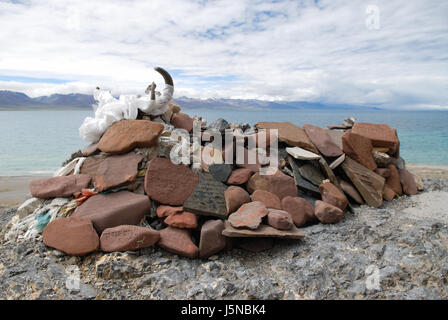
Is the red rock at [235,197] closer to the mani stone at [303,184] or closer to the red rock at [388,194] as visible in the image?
the mani stone at [303,184]

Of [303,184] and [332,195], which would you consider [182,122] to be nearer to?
[303,184]

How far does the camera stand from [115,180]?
3682 mm

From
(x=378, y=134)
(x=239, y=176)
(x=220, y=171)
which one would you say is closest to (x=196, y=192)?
(x=220, y=171)

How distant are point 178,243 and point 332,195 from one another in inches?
86.4

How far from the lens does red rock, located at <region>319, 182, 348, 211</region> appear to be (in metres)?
3.95

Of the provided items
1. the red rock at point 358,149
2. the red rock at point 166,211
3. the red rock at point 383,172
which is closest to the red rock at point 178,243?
the red rock at point 166,211

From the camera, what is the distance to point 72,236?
2.96 meters

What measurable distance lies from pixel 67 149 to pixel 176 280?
2026 centimetres

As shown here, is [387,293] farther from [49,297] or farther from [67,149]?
[67,149]

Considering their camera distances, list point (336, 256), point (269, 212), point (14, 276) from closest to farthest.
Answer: point (14, 276) → point (336, 256) → point (269, 212)

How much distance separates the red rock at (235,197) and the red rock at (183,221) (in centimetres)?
43

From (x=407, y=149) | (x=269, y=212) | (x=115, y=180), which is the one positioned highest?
(x=115, y=180)

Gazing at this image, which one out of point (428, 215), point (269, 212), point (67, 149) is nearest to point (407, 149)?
point (428, 215)

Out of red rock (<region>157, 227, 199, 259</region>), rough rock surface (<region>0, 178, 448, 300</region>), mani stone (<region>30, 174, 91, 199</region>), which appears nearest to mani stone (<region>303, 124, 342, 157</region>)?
rough rock surface (<region>0, 178, 448, 300</region>)
